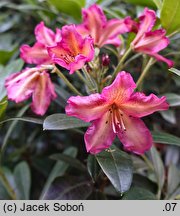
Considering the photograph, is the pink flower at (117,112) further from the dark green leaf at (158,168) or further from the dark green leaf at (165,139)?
the dark green leaf at (158,168)

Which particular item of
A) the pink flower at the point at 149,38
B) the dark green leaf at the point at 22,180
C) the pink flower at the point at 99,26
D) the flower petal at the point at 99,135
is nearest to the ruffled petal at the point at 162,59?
the pink flower at the point at 149,38

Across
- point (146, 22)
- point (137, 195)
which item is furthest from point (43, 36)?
point (137, 195)

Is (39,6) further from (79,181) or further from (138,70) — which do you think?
(79,181)

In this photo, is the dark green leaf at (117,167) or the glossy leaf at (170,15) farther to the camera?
the glossy leaf at (170,15)

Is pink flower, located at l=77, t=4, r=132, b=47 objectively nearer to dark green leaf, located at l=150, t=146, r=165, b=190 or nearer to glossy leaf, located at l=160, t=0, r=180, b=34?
glossy leaf, located at l=160, t=0, r=180, b=34

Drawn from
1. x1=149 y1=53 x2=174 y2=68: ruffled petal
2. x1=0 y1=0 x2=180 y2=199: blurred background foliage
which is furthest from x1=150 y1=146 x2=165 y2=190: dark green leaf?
x1=149 y1=53 x2=174 y2=68: ruffled petal

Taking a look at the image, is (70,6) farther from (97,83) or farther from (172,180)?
(172,180)

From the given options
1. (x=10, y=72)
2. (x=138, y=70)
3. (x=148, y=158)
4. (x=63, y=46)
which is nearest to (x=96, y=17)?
(x=63, y=46)
